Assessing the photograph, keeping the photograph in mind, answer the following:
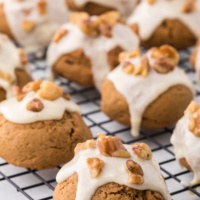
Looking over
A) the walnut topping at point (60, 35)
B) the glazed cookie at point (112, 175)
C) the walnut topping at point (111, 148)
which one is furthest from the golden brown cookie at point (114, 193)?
the walnut topping at point (60, 35)

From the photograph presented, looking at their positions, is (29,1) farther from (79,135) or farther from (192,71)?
(79,135)

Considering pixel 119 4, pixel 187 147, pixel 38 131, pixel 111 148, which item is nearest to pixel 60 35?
pixel 119 4

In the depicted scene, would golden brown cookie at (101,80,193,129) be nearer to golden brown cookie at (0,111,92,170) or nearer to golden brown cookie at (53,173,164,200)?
golden brown cookie at (0,111,92,170)

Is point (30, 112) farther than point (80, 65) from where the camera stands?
No

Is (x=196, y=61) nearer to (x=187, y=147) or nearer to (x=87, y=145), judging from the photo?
(x=187, y=147)

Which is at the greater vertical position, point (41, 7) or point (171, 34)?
point (41, 7)

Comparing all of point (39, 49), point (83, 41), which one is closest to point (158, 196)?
point (83, 41)
